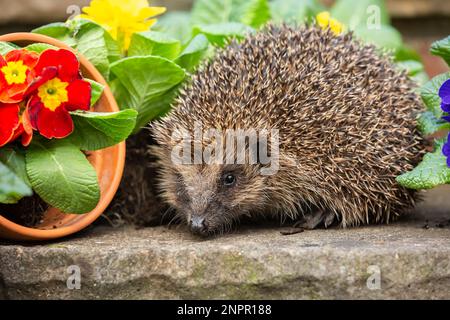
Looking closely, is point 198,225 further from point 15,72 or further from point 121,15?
point 121,15

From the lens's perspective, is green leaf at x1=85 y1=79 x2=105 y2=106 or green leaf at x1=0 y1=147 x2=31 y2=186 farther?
green leaf at x1=85 y1=79 x2=105 y2=106

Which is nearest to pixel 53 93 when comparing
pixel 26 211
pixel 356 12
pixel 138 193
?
pixel 26 211

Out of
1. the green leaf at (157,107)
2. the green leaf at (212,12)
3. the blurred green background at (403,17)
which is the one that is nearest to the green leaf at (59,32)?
the green leaf at (157,107)

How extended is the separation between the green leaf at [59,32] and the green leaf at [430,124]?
198 cm

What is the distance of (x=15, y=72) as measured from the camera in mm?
3553

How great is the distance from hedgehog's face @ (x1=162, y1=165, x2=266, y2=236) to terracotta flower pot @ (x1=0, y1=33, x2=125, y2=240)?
0.34 meters

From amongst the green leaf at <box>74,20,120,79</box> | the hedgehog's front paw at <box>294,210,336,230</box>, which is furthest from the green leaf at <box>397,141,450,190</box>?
the green leaf at <box>74,20,120,79</box>

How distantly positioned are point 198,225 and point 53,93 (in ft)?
3.15

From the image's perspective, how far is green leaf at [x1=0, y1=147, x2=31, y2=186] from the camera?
3557mm

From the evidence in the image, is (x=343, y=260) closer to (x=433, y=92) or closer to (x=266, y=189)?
(x=266, y=189)

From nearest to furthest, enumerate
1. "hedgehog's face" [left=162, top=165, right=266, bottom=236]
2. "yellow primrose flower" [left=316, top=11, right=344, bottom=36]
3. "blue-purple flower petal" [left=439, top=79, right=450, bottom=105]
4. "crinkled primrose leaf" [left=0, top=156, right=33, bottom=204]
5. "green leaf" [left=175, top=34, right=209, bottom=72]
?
"crinkled primrose leaf" [left=0, top=156, right=33, bottom=204] < "blue-purple flower petal" [left=439, top=79, right=450, bottom=105] < "hedgehog's face" [left=162, top=165, right=266, bottom=236] < "green leaf" [left=175, top=34, right=209, bottom=72] < "yellow primrose flower" [left=316, top=11, right=344, bottom=36]

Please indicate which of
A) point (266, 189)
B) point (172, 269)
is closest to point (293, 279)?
point (172, 269)

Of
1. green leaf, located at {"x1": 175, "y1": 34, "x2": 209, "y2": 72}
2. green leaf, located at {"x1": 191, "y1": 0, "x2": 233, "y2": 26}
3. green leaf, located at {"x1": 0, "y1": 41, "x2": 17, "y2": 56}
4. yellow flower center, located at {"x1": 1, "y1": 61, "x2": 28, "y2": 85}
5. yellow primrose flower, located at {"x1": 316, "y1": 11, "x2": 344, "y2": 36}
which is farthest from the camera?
green leaf, located at {"x1": 191, "y1": 0, "x2": 233, "y2": 26}

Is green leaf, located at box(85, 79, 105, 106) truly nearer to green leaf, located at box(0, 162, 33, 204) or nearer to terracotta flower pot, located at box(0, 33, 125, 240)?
terracotta flower pot, located at box(0, 33, 125, 240)
